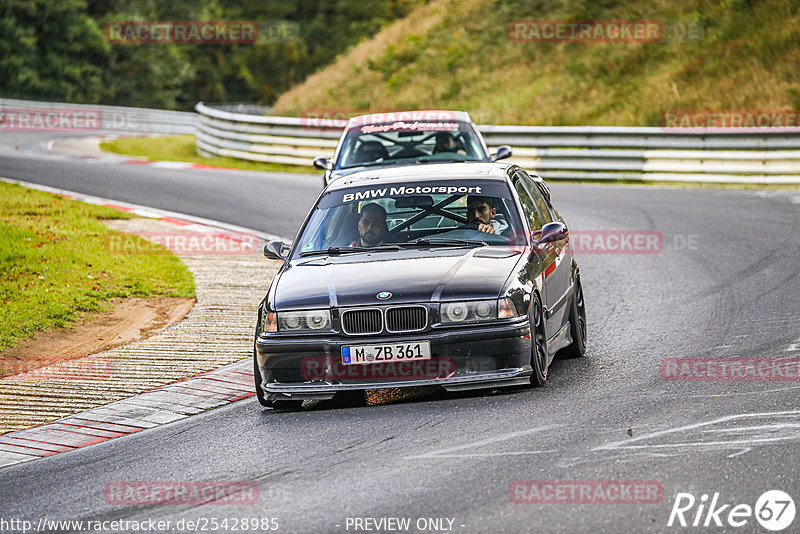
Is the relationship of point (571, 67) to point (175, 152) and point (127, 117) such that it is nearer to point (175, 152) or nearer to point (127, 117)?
point (175, 152)

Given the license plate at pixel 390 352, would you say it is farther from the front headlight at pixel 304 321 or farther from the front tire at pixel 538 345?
the front tire at pixel 538 345

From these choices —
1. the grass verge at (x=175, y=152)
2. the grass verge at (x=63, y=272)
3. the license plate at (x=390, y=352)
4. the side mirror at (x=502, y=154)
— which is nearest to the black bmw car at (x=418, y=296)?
the license plate at (x=390, y=352)

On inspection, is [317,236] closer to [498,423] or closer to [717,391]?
[498,423]

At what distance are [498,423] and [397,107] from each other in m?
30.9

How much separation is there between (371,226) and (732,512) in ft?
14.0

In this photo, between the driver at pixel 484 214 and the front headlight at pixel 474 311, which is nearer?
the front headlight at pixel 474 311

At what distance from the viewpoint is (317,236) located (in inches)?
368

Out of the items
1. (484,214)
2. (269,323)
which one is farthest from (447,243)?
(269,323)

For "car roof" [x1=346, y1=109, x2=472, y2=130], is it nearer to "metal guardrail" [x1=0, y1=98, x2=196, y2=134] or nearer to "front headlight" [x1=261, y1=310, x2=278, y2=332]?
"front headlight" [x1=261, y1=310, x2=278, y2=332]

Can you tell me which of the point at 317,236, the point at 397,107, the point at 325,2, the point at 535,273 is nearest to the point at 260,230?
the point at 317,236

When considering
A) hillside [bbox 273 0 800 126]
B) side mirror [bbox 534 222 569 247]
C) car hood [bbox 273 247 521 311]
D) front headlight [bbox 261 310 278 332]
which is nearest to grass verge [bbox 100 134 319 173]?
hillside [bbox 273 0 800 126]

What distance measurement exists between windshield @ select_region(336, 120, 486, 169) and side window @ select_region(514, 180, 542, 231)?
6091 millimetres

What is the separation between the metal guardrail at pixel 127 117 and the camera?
4350 centimetres

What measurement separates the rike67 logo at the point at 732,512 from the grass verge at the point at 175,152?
21975 mm
